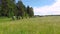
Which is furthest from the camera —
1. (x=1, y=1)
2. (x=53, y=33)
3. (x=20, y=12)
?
(x=20, y=12)

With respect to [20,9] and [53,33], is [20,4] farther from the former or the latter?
[53,33]

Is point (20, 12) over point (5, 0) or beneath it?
beneath

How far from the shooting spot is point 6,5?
73750mm

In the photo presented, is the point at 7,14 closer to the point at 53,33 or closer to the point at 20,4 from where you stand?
the point at 20,4

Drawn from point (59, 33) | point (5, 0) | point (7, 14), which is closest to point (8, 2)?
point (5, 0)

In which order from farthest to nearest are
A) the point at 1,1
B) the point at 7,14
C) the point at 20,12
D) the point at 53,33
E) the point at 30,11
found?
the point at 30,11 → the point at 20,12 → the point at 1,1 → the point at 7,14 → the point at 53,33

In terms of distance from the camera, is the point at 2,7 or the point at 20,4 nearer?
the point at 2,7

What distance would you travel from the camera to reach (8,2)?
7256 cm

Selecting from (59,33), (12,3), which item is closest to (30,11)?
(12,3)

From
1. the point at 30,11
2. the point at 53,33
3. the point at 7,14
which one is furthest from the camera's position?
the point at 30,11

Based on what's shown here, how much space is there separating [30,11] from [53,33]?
356ft

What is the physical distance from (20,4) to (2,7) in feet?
79.5

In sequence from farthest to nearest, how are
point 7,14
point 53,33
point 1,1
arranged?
point 1,1 → point 7,14 → point 53,33

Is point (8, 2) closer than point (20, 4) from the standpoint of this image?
Yes
